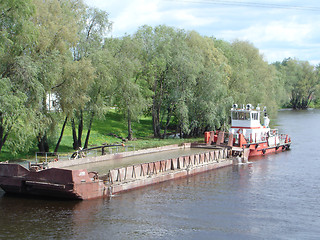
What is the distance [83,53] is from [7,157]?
11.9m

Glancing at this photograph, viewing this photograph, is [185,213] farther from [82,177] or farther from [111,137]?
[111,137]

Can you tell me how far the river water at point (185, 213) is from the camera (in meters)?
18.6

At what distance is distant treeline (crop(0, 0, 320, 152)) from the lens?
1073 inches

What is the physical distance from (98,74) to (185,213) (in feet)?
65.6

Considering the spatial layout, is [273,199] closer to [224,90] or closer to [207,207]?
[207,207]

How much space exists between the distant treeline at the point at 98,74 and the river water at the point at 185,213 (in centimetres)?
775

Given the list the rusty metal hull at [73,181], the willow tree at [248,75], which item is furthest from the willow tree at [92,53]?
the willow tree at [248,75]

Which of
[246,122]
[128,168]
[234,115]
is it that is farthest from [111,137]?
[128,168]

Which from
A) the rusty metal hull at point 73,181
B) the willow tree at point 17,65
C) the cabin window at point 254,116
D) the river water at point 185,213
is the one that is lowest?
the river water at point 185,213

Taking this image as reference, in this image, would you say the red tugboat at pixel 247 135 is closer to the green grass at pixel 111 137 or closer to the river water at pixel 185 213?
the green grass at pixel 111 137

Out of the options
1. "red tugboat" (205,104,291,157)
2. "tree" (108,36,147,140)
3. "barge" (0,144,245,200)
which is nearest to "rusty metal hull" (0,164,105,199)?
"barge" (0,144,245,200)

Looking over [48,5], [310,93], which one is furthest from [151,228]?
[310,93]

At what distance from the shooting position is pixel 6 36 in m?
26.4

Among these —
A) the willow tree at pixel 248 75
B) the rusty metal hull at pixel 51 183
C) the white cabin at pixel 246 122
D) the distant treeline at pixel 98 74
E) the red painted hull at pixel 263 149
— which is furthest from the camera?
the willow tree at pixel 248 75
